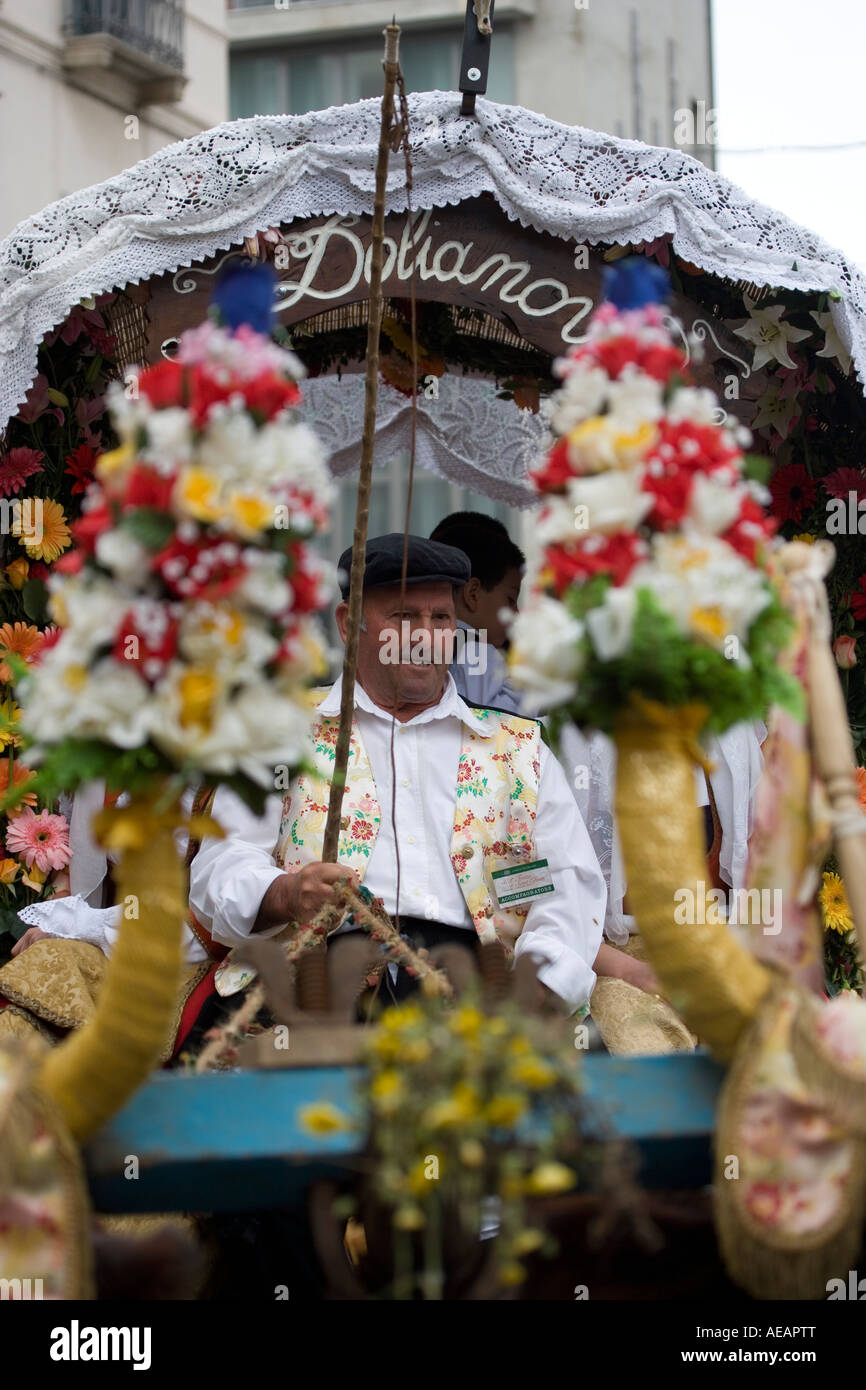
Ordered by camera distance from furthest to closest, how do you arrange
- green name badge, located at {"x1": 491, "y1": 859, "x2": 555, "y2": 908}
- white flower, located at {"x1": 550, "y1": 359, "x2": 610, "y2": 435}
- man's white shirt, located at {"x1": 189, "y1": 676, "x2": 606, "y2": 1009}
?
green name badge, located at {"x1": 491, "y1": 859, "x2": 555, "y2": 908}, man's white shirt, located at {"x1": 189, "y1": 676, "x2": 606, "y2": 1009}, white flower, located at {"x1": 550, "y1": 359, "x2": 610, "y2": 435}

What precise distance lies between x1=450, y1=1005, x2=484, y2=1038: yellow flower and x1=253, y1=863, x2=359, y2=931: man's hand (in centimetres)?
128

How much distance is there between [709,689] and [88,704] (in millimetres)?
855

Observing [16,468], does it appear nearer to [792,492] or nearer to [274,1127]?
[792,492]

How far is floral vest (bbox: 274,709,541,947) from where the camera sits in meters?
3.91

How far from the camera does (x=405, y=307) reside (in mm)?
4773

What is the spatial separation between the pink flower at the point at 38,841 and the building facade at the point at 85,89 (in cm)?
788

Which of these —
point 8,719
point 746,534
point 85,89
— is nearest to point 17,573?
point 8,719

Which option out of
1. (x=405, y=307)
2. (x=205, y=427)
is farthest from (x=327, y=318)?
(x=205, y=427)

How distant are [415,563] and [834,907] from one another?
4.71ft

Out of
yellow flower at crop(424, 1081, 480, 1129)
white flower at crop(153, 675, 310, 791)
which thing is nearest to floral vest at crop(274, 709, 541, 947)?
white flower at crop(153, 675, 310, 791)

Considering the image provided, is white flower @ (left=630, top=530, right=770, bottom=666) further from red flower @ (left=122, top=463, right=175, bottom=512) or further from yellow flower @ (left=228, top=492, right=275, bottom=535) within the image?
red flower @ (left=122, top=463, right=175, bottom=512)

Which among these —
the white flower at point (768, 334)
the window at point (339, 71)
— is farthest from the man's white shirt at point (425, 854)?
the window at point (339, 71)
